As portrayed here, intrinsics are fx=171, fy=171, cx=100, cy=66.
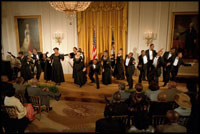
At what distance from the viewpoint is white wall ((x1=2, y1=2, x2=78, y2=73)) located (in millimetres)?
9258

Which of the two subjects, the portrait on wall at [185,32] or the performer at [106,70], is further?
the portrait on wall at [185,32]

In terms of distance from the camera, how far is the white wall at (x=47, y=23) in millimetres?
9258

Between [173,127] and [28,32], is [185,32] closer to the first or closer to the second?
[173,127]

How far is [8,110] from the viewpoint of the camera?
3771 mm

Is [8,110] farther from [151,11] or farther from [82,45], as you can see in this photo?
[151,11]

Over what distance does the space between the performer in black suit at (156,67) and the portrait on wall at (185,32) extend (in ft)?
5.91

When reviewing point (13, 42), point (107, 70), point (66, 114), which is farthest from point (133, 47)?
point (13, 42)

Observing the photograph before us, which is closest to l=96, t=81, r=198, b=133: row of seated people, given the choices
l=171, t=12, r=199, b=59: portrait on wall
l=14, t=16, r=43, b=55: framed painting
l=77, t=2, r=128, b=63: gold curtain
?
l=171, t=12, r=199, b=59: portrait on wall

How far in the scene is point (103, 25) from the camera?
8.83 m

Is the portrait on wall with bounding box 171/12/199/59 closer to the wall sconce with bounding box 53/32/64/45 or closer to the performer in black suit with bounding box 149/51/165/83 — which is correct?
the performer in black suit with bounding box 149/51/165/83

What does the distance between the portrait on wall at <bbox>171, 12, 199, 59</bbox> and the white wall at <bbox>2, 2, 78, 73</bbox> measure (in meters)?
5.04

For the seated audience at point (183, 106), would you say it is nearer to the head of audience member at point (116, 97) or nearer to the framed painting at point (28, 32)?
the head of audience member at point (116, 97)

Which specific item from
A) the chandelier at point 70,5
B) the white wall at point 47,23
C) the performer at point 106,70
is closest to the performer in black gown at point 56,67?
the performer at point 106,70

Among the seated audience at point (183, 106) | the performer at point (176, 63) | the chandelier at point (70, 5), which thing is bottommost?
the seated audience at point (183, 106)
